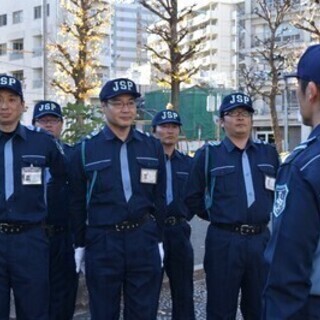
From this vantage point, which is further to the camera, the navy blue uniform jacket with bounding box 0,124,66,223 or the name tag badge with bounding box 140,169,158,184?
the name tag badge with bounding box 140,169,158,184

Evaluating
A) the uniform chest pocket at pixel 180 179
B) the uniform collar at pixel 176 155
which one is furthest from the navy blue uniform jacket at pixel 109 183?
the uniform collar at pixel 176 155

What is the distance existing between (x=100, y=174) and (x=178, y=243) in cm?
143

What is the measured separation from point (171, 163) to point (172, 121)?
1.38 feet

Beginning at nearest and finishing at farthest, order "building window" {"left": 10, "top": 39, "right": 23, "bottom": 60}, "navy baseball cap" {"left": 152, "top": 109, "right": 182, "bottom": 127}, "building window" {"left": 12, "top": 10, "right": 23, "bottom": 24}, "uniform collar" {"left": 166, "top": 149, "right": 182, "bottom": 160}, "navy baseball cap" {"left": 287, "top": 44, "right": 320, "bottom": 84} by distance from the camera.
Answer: "navy baseball cap" {"left": 287, "top": 44, "right": 320, "bottom": 84} < "uniform collar" {"left": 166, "top": 149, "right": 182, "bottom": 160} < "navy baseball cap" {"left": 152, "top": 109, "right": 182, "bottom": 127} < "building window" {"left": 10, "top": 39, "right": 23, "bottom": 60} < "building window" {"left": 12, "top": 10, "right": 23, "bottom": 24}

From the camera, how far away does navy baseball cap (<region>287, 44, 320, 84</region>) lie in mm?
2264

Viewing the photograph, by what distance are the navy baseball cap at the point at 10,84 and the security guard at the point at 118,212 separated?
0.58 metres

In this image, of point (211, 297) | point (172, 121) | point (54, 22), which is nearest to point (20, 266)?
point (211, 297)

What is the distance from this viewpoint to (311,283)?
223 cm

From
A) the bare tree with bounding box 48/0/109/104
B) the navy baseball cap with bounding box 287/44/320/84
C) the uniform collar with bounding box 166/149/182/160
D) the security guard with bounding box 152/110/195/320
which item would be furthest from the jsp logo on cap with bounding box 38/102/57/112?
the bare tree with bounding box 48/0/109/104

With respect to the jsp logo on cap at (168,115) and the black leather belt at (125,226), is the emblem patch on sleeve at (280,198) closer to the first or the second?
the black leather belt at (125,226)

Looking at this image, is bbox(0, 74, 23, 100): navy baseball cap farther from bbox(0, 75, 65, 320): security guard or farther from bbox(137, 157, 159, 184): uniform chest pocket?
bbox(137, 157, 159, 184): uniform chest pocket

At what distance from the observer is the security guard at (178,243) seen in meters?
5.31

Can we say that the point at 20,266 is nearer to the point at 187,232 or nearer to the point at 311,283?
the point at 187,232

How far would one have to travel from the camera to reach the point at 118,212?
13.4ft
